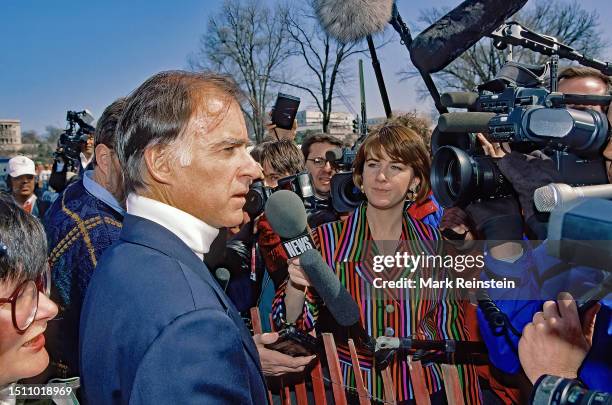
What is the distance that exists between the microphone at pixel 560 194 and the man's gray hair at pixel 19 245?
1160 mm

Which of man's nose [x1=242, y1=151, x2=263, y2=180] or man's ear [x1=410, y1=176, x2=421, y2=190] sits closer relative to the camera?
man's nose [x1=242, y1=151, x2=263, y2=180]

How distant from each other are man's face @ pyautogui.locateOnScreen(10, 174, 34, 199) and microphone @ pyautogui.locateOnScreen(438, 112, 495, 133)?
578 cm

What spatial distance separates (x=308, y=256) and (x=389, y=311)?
59cm

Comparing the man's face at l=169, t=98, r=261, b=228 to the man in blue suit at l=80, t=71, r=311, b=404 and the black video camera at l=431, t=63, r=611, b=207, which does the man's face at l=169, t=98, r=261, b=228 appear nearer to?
the man in blue suit at l=80, t=71, r=311, b=404

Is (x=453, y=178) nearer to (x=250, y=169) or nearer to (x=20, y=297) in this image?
(x=250, y=169)

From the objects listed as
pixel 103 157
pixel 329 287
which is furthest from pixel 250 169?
pixel 103 157

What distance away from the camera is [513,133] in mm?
1367

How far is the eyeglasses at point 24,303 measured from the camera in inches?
45.9

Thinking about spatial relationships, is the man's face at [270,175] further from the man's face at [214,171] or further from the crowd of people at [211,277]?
the man's face at [214,171]

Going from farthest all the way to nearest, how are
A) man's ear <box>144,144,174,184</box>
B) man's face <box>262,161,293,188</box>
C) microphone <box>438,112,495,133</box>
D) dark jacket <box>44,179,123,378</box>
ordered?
man's face <box>262,161,293,188</box> → dark jacket <box>44,179,123,378</box> → microphone <box>438,112,495,133</box> → man's ear <box>144,144,174,184</box>

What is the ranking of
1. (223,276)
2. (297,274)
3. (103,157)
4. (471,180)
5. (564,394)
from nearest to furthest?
(564,394) < (471,180) < (297,274) < (103,157) < (223,276)

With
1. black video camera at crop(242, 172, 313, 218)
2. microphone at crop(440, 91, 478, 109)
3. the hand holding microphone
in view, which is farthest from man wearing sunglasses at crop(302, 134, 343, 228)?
microphone at crop(440, 91, 478, 109)

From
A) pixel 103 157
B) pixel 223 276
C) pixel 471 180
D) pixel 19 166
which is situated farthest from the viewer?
pixel 19 166

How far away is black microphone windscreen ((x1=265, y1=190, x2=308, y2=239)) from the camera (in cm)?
176
